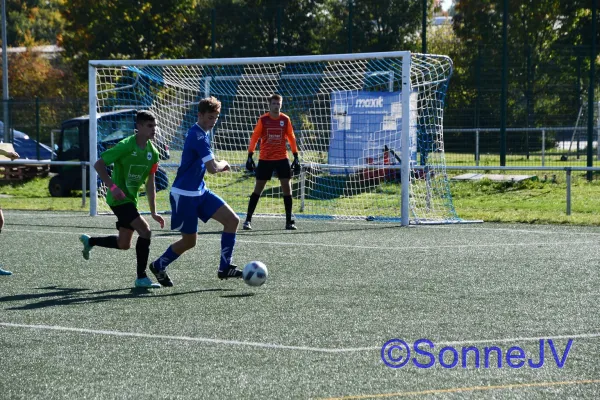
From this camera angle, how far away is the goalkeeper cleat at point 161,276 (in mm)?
8477

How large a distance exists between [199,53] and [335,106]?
1355 centimetres

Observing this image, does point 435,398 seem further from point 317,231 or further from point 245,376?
point 317,231

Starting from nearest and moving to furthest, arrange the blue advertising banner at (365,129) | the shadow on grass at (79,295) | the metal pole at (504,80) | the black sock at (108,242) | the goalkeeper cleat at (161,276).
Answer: the shadow on grass at (79,295) → the goalkeeper cleat at (161,276) → the black sock at (108,242) → the blue advertising banner at (365,129) → the metal pole at (504,80)

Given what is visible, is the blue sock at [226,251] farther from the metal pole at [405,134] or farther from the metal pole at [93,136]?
the metal pole at [93,136]

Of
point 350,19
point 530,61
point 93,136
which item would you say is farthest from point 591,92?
point 93,136

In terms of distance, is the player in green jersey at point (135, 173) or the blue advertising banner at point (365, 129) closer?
the player in green jersey at point (135, 173)

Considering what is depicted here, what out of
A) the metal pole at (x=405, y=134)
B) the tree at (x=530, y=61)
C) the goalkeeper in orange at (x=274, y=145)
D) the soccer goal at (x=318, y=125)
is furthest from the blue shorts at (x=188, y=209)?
the tree at (x=530, y=61)

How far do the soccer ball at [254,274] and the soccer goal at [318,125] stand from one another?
6.37m

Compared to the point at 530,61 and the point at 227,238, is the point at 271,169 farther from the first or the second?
the point at 530,61

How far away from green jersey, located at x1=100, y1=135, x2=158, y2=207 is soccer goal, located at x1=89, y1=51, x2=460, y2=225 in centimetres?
642

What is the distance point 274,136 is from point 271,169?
50 centimetres

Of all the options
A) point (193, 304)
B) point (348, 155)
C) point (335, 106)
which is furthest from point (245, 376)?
point (335, 106)

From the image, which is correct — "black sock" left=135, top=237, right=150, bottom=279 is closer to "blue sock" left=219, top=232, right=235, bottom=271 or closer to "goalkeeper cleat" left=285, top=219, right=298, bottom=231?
"blue sock" left=219, top=232, right=235, bottom=271

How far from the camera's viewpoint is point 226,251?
28.4 feet
